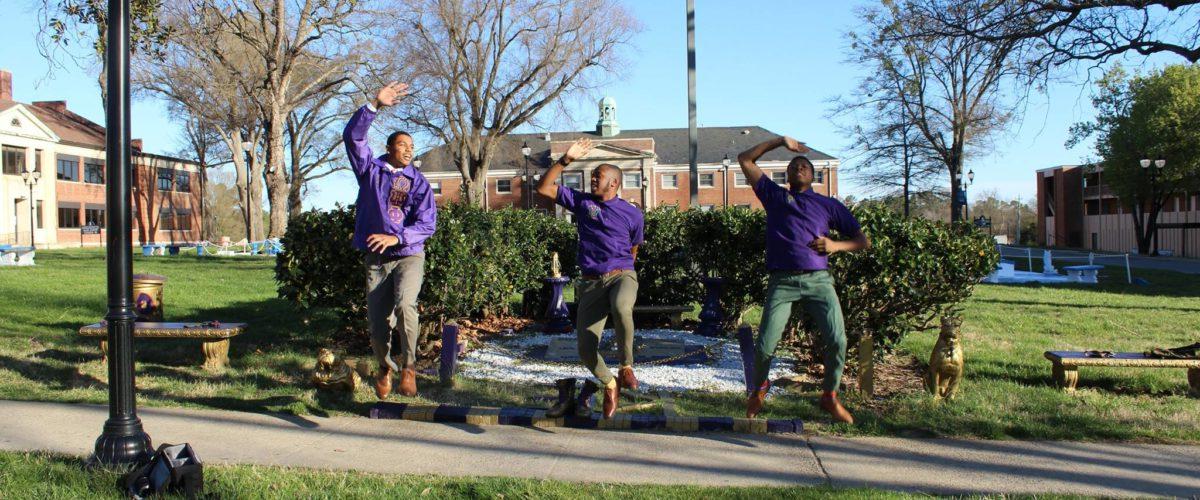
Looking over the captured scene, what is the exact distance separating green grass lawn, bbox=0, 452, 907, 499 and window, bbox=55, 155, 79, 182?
5902cm

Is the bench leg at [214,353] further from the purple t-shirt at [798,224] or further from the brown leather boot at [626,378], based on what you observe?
the purple t-shirt at [798,224]

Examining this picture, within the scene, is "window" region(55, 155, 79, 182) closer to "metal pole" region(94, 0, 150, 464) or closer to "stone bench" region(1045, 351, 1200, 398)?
"metal pole" region(94, 0, 150, 464)

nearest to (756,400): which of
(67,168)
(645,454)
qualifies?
(645,454)

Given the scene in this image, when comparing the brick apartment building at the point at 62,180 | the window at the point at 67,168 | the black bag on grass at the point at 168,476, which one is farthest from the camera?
the window at the point at 67,168

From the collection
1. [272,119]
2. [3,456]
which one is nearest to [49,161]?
[272,119]

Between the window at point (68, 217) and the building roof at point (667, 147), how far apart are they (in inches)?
1079

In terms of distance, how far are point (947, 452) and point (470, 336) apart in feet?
20.7

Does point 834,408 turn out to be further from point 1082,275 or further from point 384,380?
point 1082,275

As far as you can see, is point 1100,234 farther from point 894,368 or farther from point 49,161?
point 49,161

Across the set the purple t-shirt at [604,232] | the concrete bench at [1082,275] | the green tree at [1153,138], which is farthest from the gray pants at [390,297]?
the green tree at [1153,138]

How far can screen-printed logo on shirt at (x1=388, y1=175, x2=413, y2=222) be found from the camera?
19.1ft

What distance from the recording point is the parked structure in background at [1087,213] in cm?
5534

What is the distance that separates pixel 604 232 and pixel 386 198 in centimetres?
146

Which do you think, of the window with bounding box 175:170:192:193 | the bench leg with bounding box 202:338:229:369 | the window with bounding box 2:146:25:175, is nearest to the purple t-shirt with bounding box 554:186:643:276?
the bench leg with bounding box 202:338:229:369
